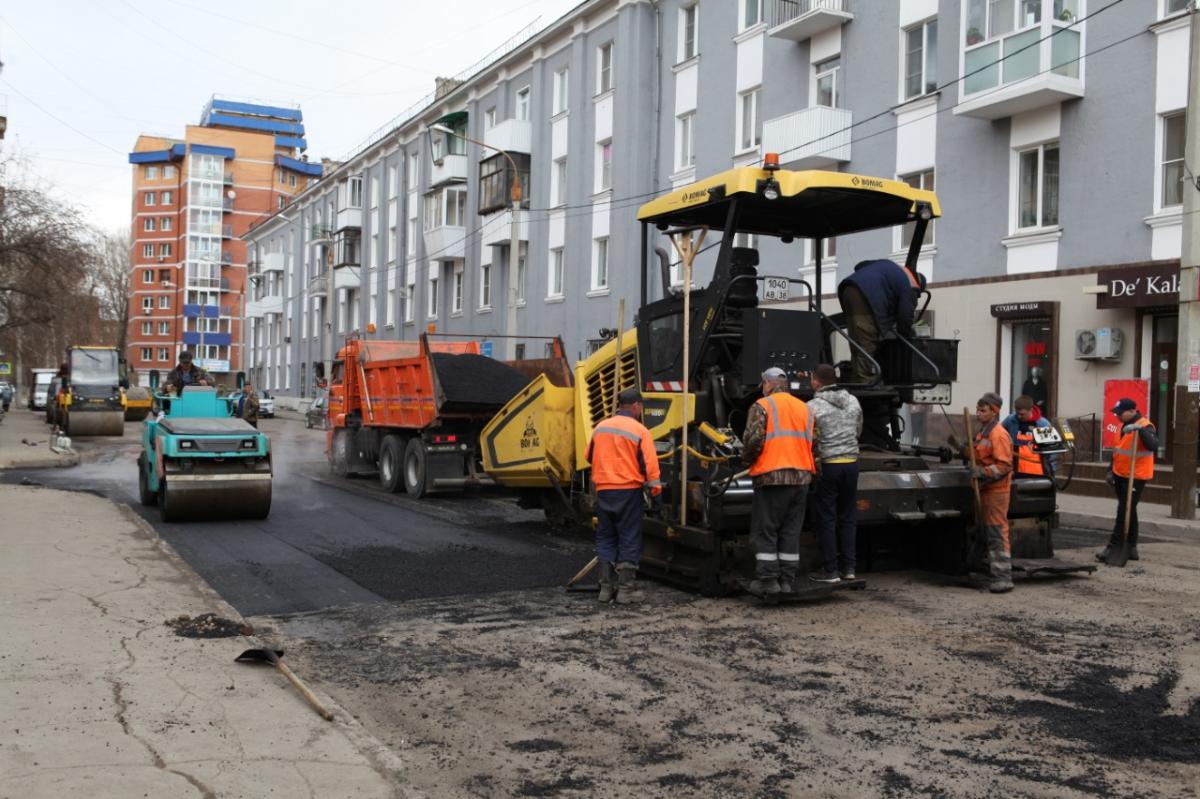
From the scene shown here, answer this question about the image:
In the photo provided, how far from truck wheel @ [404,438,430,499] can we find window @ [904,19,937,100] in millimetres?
12326

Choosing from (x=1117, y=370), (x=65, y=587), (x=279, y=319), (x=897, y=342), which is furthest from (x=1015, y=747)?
(x=279, y=319)

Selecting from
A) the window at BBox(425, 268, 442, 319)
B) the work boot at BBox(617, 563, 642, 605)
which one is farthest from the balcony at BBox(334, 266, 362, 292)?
the work boot at BBox(617, 563, 642, 605)

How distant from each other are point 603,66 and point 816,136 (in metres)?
10.9

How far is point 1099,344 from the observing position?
1786 centimetres

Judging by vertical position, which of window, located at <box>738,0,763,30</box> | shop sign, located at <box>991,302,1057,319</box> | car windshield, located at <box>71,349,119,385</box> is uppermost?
window, located at <box>738,0,763,30</box>

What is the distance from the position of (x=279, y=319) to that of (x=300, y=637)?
6650 centimetres

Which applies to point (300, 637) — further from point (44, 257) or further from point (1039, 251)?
point (44, 257)

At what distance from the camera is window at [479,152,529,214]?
36219 millimetres

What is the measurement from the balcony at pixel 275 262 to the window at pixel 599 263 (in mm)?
40949

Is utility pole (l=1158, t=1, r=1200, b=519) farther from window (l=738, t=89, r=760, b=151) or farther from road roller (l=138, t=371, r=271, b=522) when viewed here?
window (l=738, t=89, r=760, b=151)

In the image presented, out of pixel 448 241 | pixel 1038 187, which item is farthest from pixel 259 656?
pixel 448 241

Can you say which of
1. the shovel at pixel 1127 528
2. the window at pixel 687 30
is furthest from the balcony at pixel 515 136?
the shovel at pixel 1127 528

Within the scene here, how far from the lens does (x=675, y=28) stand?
29.4 metres

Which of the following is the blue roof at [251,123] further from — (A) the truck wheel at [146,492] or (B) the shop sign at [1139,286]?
(B) the shop sign at [1139,286]
